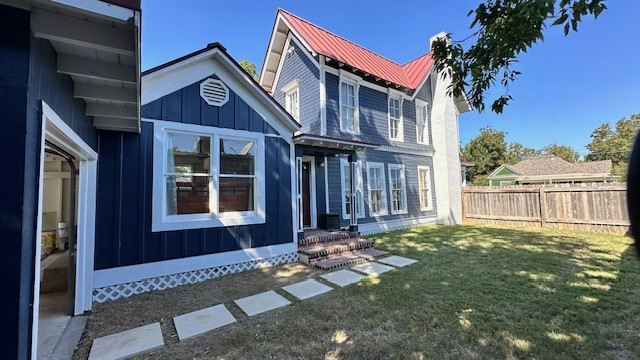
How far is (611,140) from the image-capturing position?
3784 cm

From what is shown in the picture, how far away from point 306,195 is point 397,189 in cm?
403

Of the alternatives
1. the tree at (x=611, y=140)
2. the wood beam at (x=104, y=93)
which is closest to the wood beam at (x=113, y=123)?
the wood beam at (x=104, y=93)

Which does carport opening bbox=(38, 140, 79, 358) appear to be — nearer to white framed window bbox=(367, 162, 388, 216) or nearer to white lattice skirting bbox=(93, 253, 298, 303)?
white lattice skirting bbox=(93, 253, 298, 303)

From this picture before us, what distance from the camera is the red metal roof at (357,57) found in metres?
9.12

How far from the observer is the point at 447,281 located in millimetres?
4801

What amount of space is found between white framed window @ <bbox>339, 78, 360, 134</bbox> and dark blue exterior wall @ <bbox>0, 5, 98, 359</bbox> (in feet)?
26.7

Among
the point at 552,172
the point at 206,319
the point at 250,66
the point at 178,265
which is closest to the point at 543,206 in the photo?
the point at 206,319

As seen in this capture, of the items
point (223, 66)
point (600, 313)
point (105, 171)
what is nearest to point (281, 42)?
point (223, 66)

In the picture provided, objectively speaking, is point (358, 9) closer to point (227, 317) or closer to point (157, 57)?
point (157, 57)

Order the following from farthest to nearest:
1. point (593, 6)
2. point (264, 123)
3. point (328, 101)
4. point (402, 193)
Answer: point (402, 193) < point (328, 101) < point (264, 123) < point (593, 6)

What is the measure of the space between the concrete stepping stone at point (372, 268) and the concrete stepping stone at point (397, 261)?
9.5 inches

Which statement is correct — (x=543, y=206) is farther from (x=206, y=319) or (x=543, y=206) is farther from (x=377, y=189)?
(x=206, y=319)

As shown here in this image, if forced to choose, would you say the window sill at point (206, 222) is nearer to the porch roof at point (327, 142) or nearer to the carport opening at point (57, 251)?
the carport opening at point (57, 251)

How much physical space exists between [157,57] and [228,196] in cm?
793
